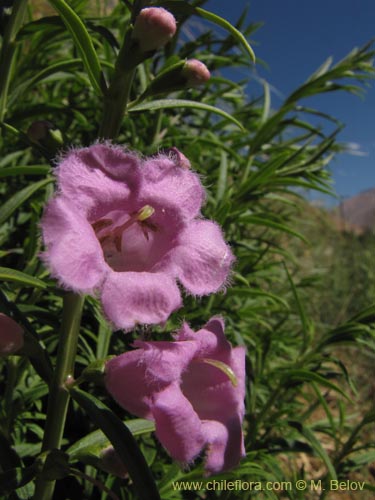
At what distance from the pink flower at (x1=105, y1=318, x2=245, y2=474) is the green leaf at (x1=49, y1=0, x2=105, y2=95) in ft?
1.83

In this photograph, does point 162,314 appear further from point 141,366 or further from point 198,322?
point 198,322

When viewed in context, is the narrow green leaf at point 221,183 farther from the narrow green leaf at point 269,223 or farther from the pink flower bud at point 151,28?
the pink flower bud at point 151,28

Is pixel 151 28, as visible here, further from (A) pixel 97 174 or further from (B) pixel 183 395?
(B) pixel 183 395

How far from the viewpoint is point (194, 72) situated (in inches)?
39.0

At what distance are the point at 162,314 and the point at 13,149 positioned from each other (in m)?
1.76

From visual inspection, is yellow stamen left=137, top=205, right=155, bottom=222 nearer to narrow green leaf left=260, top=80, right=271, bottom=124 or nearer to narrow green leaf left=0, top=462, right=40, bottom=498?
narrow green leaf left=0, top=462, right=40, bottom=498

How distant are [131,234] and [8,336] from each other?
0.37m

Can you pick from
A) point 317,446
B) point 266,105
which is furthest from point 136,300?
point 266,105

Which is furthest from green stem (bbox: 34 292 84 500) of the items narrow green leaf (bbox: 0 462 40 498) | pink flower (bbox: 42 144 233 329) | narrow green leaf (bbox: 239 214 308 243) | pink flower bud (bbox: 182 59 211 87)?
narrow green leaf (bbox: 239 214 308 243)

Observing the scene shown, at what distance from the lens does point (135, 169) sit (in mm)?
948

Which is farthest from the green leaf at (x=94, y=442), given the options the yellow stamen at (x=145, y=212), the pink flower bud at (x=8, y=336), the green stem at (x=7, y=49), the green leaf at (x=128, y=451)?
the green stem at (x=7, y=49)

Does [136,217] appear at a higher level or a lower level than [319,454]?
higher

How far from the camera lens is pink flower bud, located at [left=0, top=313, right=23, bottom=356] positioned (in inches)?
36.5

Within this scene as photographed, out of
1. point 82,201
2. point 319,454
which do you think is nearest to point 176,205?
point 82,201
